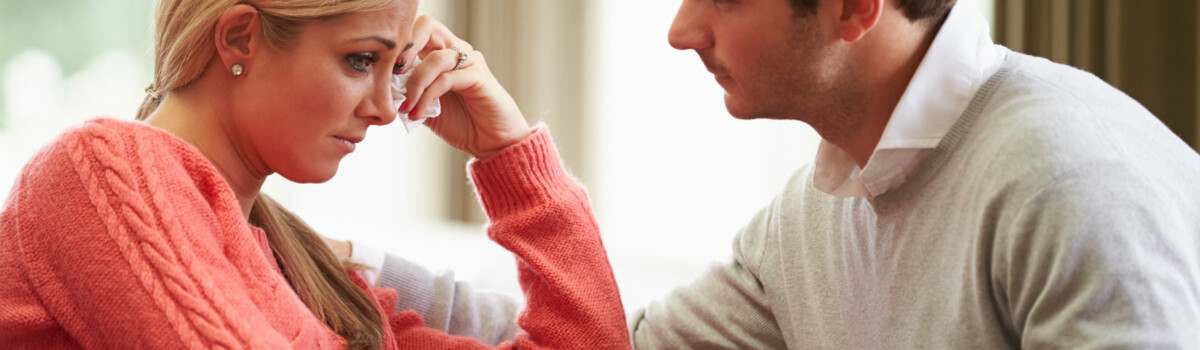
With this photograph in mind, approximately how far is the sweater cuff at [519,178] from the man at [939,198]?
278 millimetres

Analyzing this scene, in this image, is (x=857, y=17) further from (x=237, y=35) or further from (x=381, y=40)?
(x=237, y=35)

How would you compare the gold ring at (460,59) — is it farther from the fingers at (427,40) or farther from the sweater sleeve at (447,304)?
the sweater sleeve at (447,304)

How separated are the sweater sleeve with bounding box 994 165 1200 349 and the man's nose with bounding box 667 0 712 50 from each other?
456 mm

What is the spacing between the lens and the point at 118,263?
1018mm

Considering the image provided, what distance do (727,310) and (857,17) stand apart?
19.2 inches

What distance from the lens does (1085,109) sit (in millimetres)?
1070

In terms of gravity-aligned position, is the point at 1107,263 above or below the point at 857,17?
below

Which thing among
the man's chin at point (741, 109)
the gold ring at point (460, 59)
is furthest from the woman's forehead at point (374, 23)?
the man's chin at point (741, 109)

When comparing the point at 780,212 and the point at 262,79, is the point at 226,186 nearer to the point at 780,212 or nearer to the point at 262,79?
the point at 262,79

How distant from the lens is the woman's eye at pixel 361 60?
49.0 inches

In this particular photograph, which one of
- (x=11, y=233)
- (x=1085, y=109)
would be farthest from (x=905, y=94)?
(x=11, y=233)

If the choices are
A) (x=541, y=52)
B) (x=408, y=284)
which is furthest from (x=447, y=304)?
(x=541, y=52)

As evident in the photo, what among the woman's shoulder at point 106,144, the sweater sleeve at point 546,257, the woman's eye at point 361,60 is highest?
the woman's eye at point 361,60

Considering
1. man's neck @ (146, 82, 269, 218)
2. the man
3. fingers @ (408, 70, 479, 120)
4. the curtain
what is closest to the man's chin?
the man
